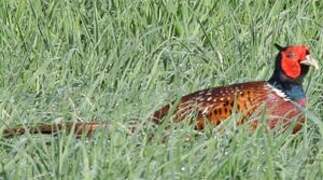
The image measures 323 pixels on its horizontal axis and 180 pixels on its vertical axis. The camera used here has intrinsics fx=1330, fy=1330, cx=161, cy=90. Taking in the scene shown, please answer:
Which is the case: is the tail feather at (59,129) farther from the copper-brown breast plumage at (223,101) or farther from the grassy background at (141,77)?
the copper-brown breast plumage at (223,101)

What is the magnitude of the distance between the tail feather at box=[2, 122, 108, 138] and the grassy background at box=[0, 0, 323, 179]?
0.08m

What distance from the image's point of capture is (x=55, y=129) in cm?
464

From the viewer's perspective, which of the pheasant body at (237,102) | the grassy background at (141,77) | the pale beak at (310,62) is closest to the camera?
the grassy background at (141,77)

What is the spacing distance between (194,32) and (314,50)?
604mm

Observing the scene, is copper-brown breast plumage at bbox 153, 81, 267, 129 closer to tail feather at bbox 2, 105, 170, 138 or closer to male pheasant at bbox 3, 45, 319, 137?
male pheasant at bbox 3, 45, 319, 137

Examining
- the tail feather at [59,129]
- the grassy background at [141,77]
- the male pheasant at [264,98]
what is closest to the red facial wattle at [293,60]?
the male pheasant at [264,98]

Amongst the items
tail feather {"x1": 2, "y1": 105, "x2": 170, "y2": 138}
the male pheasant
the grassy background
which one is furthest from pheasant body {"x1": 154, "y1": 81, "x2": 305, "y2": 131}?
tail feather {"x1": 2, "y1": 105, "x2": 170, "y2": 138}

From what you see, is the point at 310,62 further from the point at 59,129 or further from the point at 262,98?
the point at 59,129

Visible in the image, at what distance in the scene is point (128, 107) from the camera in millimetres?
5047

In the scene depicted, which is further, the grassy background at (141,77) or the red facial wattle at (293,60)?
the red facial wattle at (293,60)

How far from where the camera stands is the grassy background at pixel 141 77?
4.15 meters

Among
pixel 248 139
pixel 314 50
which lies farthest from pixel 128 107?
pixel 314 50

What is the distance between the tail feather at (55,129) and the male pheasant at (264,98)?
34cm

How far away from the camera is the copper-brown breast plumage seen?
5254 millimetres
